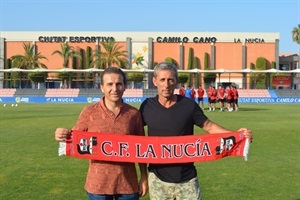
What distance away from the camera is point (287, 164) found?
9.62 metres

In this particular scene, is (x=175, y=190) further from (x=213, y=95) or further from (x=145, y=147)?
(x=213, y=95)

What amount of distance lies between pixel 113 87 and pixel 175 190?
3.82 ft

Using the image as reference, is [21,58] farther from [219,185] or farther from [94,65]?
[219,185]

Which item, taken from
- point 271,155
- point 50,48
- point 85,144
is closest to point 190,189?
point 85,144

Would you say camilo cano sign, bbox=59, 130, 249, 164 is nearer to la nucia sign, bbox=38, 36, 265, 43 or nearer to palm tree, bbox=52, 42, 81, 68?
palm tree, bbox=52, 42, 81, 68

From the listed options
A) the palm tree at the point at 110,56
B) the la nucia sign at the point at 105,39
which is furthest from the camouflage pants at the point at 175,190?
the la nucia sign at the point at 105,39

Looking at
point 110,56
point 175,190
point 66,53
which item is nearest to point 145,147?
point 175,190

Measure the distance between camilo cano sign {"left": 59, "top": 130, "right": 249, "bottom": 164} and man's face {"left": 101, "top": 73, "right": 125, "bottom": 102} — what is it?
37 cm

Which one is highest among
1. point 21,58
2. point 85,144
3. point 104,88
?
point 21,58

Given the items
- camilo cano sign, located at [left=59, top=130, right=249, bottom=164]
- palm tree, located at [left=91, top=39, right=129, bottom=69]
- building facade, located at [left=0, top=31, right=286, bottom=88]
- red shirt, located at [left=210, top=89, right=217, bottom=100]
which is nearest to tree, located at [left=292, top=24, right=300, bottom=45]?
building facade, located at [left=0, top=31, right=286, bottom=88]

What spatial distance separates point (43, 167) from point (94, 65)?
209 ft

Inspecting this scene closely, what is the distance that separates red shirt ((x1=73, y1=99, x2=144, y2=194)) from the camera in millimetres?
4070

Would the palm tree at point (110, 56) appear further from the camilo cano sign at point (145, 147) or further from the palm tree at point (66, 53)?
the camilo cano sign at point (145, 147)

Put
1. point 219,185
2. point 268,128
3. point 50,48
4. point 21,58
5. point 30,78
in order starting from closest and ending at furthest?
point 219,185 < point 268,128 < point 30,78 < point 21,58 < point 50,48
